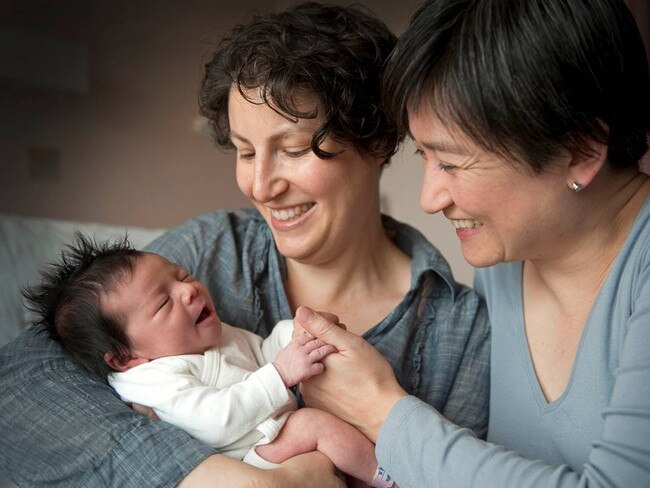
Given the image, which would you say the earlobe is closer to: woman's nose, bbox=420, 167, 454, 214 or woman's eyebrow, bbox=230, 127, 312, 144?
woman's nose, bbox=420, 167, 454, 214

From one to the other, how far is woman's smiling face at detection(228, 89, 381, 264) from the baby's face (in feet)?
0.71

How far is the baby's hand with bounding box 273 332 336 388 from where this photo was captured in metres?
1.20

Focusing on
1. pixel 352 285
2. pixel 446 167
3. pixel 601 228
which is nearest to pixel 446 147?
pixel 446 167

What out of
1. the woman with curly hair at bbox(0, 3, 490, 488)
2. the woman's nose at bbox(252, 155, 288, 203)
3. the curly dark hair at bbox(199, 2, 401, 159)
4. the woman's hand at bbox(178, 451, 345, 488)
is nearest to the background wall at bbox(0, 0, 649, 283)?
the curly dark hair at bbox(199, 2, 401, 159)

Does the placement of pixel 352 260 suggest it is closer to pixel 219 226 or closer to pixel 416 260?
pixel 416 260

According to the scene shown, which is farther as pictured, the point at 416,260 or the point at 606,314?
the point at 416,260

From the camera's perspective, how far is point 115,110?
90.7 inches

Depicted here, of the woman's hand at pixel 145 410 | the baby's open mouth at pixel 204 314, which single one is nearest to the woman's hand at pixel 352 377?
the baby's open mouth at pixel 204 314

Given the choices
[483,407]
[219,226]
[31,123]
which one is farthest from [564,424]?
[31,123]

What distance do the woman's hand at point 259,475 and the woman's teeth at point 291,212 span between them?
1.47 ft

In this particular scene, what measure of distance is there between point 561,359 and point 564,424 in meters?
0.11

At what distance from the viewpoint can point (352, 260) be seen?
60.8 inches

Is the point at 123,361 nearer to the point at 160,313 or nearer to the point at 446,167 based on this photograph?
the point at 160,313

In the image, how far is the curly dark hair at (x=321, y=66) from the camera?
4.39ft
